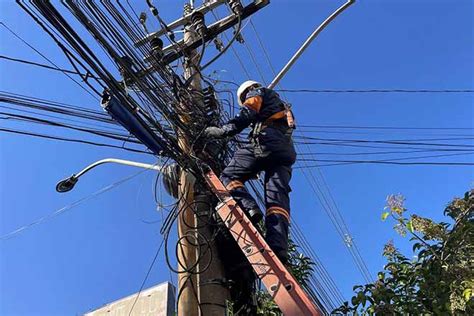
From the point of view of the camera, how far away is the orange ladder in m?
2.57

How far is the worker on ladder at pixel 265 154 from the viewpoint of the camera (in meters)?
3.40

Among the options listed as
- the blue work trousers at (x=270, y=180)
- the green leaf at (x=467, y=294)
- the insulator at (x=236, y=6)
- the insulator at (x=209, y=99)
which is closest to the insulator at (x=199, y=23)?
the insulator at (x=236, y=6)

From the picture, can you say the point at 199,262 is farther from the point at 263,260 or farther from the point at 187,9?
the point at 187,9

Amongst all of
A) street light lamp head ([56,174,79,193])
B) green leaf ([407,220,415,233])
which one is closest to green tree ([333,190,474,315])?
green leaf ([407,220,415,233])

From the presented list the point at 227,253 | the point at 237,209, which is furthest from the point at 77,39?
the point at 227,253

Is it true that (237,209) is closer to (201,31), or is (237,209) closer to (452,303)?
(452,303)

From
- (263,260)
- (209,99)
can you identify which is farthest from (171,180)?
(263,260)

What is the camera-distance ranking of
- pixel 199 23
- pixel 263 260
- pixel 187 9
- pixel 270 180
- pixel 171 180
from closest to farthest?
pixel 263 260, pixel 270 180, pixel 171 180, pixel 199 23, pixel 187 9

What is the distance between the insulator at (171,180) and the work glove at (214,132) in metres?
0.47

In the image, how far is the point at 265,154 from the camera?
364 cm

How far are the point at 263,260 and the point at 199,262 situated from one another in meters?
0.57

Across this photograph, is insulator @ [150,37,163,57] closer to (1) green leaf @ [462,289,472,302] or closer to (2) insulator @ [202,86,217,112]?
(2) insulator @ [202,86,217,112]

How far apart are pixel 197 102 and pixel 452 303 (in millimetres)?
2566

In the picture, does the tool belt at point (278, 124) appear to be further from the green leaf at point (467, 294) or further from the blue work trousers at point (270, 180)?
the green leaf at point (467, 294)
